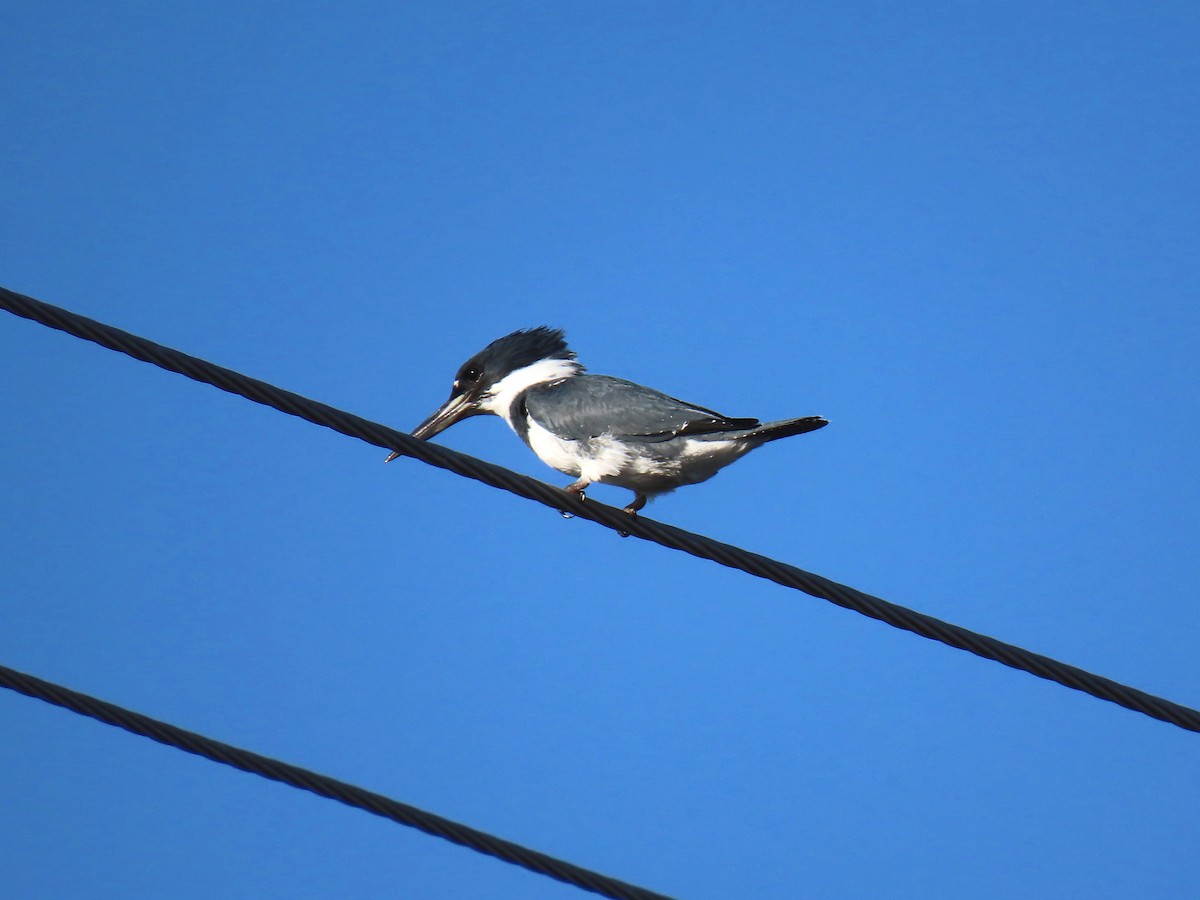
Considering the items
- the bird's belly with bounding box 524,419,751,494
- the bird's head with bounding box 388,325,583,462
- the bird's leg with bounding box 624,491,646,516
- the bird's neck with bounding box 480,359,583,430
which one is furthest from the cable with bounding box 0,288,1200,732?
the bird's head with bounding box 388,325,583,462

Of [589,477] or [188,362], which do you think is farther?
[589,477]

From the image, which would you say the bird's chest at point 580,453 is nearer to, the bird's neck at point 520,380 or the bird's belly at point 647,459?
the bird's belly at point 647,459

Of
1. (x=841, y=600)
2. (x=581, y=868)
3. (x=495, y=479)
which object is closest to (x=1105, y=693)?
(x=841, y=600)

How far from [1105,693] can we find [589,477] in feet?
9.46

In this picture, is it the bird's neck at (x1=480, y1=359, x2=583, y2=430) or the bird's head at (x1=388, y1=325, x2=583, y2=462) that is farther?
the bird's head at (x1=388, y1=325, x2=583, y2=462)

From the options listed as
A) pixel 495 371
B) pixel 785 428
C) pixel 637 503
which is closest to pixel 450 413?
pixel 495 371

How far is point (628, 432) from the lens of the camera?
215 inches

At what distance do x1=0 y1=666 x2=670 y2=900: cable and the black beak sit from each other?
4043 mm

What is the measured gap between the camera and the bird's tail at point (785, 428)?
15.9ft

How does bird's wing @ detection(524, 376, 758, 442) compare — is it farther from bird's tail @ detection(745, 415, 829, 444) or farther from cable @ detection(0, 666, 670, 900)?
cable @ detection(0, 666, 670, 900)

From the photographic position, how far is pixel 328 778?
284 centimetres

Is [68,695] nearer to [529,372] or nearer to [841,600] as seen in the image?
[841,600]

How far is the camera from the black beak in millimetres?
6770

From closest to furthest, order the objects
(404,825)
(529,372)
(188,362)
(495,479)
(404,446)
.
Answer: (404,825)
(188,362)
(404,446)
(495,479)
(529,372)
